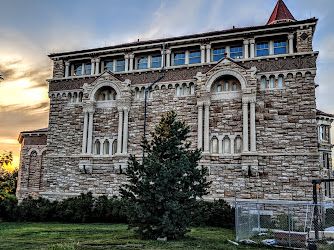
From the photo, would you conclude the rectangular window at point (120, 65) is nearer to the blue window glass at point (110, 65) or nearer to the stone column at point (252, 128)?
the blue window glass at point (110, 65)

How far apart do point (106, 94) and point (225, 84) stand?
9.19 metres

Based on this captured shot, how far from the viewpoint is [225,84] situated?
23562mm

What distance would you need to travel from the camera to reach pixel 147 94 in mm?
A: 25406

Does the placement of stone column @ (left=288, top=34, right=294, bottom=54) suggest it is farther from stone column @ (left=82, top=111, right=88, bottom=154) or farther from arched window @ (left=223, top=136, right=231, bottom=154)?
stone column @ (left=82, top=111, right=88, bottom=154)

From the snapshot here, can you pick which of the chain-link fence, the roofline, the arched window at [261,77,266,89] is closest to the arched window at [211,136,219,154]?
the chain-link fence

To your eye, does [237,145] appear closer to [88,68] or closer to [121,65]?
[121,65]

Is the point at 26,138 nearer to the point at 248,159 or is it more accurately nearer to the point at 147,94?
the point at 147,94

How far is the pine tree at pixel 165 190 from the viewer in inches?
558

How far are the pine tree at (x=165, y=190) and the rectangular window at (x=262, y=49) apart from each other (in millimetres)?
11015

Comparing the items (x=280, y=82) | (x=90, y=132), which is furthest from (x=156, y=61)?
(x=280, y=82)

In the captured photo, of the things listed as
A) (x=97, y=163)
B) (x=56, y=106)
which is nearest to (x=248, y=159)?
(x=97, y=163)

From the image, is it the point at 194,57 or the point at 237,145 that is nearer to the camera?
the point at 237,145

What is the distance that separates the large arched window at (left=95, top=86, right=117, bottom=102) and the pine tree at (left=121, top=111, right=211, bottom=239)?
473 inches

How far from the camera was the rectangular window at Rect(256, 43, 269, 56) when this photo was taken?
76.6 ft
